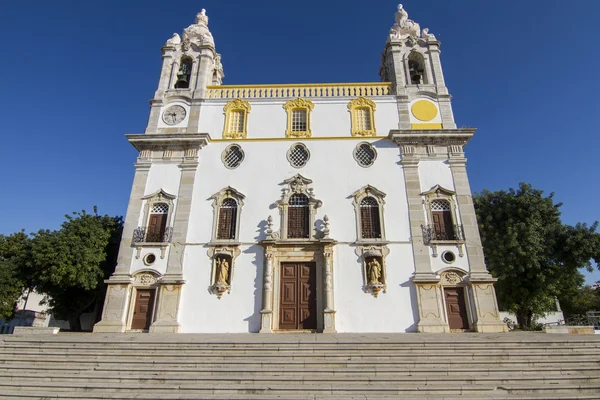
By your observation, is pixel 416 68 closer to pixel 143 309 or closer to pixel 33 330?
pixel 143 309

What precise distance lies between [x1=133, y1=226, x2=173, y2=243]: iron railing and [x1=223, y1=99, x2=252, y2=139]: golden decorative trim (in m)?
5.03

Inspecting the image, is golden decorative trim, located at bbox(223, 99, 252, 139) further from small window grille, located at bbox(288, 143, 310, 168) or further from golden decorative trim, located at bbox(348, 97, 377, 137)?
golden decorative trim, located at bbox(348, 97, 377, 137)

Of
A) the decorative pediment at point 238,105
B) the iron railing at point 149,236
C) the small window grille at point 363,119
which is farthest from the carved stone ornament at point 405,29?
the iron railing at point 149,236

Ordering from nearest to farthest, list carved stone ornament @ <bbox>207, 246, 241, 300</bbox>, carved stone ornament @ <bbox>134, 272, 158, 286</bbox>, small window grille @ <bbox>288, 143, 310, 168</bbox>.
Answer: carved stone ornament @ <bbox>207, 246, 241, 300</bbox>, carved stone ornament @ <bbox>134, 272, 158, 286</bbox>, small window grille @ <bbox>288, 143, 310, 168</bbox>

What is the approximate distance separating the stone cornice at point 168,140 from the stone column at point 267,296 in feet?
19.4

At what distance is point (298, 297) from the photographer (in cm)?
1336

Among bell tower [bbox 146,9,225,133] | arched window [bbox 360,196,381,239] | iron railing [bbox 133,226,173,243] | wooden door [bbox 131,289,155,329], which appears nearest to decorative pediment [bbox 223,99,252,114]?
bell tower [bbox 146,9,225,133]

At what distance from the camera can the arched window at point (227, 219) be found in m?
14.3

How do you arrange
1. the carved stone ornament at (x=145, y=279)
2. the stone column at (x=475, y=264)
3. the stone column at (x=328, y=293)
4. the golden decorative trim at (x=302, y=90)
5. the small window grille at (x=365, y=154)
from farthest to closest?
1. the golden decorative trim at (x=302, y=90)
2. the small window grille at (x=365, y=154)
3. the carved stone ornament at (x=145, y=279)
4. the stone column at (x=328, y=293)
5. the stone column at (x=475, y=264)

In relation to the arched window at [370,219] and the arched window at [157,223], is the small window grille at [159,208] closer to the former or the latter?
the arched window at [157,223]

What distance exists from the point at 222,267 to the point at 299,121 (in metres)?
7.56

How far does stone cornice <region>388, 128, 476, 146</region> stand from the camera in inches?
596

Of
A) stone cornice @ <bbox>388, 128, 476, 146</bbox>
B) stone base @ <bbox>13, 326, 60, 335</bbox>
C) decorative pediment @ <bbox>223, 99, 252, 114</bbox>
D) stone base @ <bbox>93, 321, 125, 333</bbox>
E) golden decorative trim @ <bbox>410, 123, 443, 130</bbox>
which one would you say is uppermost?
decorative pediment @ <bbox>223, 99, 252, 114</bbox>

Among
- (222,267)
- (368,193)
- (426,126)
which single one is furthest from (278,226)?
(426,126)
